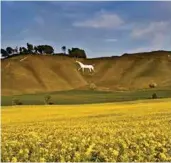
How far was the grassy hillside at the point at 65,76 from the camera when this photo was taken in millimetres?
171750

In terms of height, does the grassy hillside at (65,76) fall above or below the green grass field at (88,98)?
above

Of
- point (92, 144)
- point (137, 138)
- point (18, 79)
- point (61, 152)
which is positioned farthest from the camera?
point (18, 79)

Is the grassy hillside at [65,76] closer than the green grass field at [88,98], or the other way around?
the green grass field at [88,98]

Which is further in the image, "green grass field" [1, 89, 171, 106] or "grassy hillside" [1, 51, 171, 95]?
"grassy hillside" [1, 51, 171, 95]

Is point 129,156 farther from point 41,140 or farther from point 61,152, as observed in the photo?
point 41,140

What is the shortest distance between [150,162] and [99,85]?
167m

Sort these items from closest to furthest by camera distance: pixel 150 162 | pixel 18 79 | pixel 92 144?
pixel 150 162 → pixel 92 144 → pixel 18 79

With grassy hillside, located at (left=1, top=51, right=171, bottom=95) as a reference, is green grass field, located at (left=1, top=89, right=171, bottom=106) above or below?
below

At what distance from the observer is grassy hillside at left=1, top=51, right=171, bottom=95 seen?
17175 centimetres

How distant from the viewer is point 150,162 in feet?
49.6

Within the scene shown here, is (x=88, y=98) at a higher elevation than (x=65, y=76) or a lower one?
lower

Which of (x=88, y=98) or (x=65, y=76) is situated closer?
(x=88, y=98)

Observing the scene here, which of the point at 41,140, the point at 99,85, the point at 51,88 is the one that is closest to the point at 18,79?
the point at 51,88

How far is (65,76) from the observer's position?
18850cm
